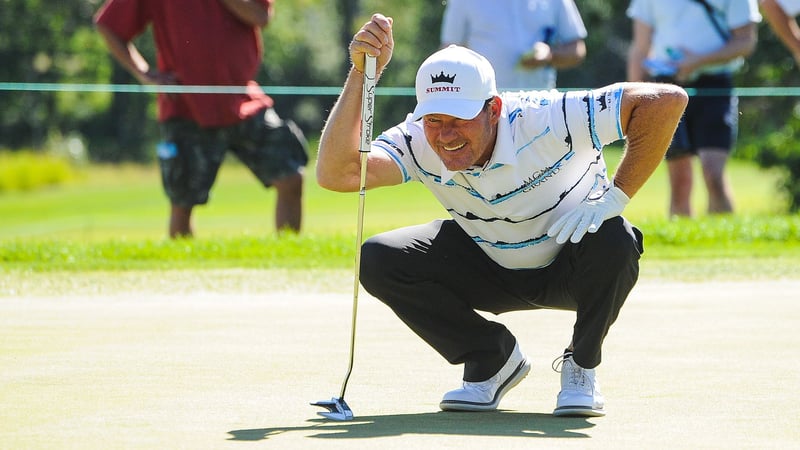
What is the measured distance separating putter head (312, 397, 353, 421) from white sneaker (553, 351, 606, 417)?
2.32 feet

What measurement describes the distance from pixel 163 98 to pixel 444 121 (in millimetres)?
6346

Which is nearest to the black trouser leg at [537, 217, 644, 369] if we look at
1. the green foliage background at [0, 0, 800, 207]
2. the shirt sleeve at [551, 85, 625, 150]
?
the shirt sleeve at [551, 85, 625, 150]

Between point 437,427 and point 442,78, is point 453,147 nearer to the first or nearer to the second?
point 442,78

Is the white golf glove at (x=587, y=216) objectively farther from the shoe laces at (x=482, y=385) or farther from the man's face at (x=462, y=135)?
the shoe laces at (x=482, y=385)

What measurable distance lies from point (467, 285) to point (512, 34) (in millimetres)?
5551

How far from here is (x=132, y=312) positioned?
7.56m

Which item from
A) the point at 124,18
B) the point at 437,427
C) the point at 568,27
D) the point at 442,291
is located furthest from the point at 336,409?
the point at 568,27

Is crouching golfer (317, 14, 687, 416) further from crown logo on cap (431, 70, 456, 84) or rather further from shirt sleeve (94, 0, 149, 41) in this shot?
shirt sleeve (94, 0, 149, 41)

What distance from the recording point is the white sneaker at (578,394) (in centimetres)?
496

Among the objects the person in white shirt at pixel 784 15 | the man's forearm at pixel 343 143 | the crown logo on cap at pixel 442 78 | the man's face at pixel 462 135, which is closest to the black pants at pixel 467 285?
the man's forearm at pixel 343 143

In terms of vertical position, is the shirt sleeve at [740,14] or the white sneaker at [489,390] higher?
the shirt sleeve at [740,14]

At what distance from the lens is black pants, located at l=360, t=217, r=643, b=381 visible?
5.23 m

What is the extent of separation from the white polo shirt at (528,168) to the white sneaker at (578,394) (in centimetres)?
51

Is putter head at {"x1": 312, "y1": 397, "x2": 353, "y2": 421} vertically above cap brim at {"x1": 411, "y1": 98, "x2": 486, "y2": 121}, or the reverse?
cap brim at {"x1": 411, "y1": 98, "x2": 486, "y2": 121}
